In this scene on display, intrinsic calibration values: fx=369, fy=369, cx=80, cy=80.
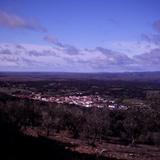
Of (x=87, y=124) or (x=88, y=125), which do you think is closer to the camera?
(x=88, y=125)

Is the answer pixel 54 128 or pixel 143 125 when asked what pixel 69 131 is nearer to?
pixel 54 128

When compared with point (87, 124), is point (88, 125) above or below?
below

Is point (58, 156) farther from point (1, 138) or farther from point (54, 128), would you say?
point (54, 128)

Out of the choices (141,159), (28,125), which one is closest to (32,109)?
(28,125)

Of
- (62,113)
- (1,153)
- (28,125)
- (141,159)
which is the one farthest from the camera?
(62,113)

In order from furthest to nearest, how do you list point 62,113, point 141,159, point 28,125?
point 62,113
point 28,125
point 141,159

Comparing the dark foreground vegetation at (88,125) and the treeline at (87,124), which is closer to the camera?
the dark foreground vegetation at (88,125)

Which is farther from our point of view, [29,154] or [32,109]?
[32,109]

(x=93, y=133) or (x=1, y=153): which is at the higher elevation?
(x=1, y=153)

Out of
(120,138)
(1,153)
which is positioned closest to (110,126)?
(120,138)

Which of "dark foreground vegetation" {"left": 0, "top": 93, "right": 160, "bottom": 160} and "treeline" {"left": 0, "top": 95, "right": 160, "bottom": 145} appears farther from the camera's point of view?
"treeline" {"left": 0, "top": 95, "right": 160, "bottom": 145}
